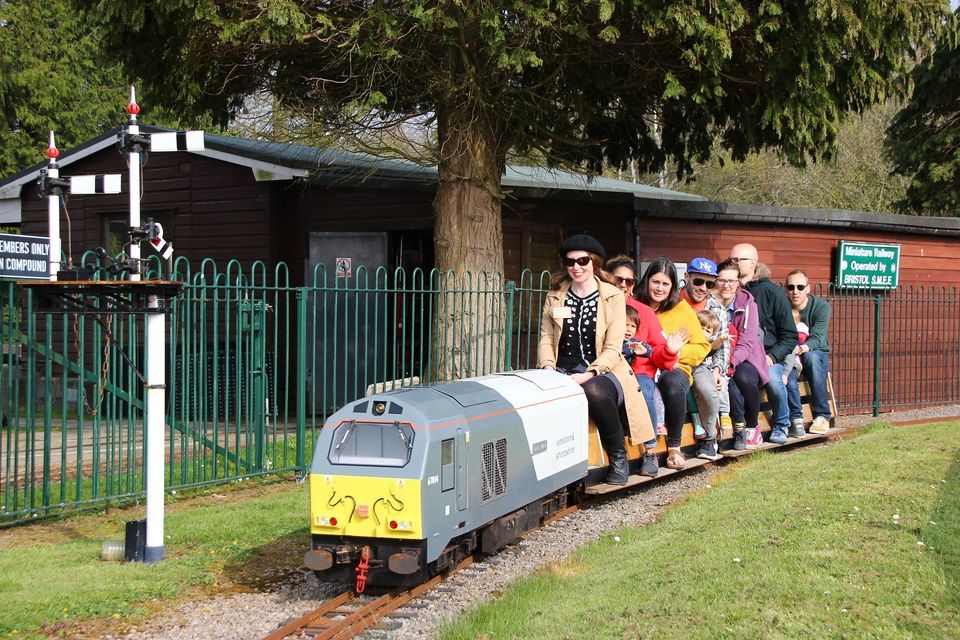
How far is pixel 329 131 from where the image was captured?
11562mm

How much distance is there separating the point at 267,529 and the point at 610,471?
3.02m

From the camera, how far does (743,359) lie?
1062cm

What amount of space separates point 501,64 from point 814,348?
5.09 m

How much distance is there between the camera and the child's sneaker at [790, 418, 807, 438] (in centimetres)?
1156

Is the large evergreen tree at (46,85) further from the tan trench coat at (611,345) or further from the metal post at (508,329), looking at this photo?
the tan trench coat at (611,345)

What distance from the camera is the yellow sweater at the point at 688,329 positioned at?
9734 millimetres

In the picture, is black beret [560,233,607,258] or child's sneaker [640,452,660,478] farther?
child's sneaker [640,452,660,478]

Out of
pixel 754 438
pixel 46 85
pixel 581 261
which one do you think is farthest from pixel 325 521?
pixel 46 85

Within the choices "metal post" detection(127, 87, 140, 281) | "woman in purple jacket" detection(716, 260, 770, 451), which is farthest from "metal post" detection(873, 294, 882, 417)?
"metal post" detection(127, 87, 140, 281)

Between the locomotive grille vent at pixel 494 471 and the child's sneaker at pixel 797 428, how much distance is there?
5.58 m

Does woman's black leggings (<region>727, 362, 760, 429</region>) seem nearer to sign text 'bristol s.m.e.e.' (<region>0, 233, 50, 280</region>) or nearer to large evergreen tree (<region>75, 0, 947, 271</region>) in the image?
large evergreen tree (<region>75, 0, 947, 271</region>)

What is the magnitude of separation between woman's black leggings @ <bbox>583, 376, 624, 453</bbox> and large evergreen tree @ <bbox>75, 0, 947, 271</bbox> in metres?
3.40

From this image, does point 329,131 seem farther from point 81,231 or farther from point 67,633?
point 81,231

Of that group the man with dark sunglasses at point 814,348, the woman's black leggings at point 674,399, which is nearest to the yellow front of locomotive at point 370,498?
the woman's black leggings at point 674,399
